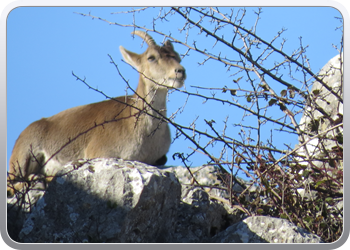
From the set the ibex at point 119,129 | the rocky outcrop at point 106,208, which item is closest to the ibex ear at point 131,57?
the ibex at point 119,129

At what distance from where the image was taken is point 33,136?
738cm

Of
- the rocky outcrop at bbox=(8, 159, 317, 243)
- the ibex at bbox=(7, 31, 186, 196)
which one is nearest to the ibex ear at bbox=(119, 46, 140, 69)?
the ibex at bbox=(7, 31, 186, 196)

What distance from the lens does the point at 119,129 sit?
6.61 metres

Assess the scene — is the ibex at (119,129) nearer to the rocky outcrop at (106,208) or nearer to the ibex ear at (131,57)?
the ibex ear at (131,57)

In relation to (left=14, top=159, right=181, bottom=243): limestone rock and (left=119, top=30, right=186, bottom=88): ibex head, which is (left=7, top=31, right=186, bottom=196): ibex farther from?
(left=14, top=159, right=181, bottom=243): limestone rock

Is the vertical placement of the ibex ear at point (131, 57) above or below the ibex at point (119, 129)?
above

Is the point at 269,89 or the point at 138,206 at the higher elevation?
the point at 269,89

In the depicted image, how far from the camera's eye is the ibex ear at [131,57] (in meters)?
7.12

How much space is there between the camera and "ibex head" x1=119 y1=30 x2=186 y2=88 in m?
A: 6.46

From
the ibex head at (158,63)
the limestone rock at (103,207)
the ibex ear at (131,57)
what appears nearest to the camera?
the limestone rock at (103,207)

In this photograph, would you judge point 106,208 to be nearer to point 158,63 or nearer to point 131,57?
point 158,63

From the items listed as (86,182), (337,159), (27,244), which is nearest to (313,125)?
(337,159)

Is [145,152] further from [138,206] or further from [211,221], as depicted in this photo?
[138,206]
